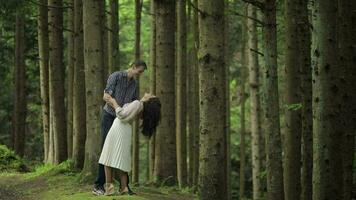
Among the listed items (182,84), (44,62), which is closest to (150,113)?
(182,84)

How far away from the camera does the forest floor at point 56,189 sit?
32.7 ft

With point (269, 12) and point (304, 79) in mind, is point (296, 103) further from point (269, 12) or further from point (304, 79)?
point (269, 12)

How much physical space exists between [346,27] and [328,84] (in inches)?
101

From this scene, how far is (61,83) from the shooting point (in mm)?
16312

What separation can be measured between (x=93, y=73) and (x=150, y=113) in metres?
2.01

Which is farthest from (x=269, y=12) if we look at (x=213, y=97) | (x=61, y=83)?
(x=61, y=83)

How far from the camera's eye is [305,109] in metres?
10.4

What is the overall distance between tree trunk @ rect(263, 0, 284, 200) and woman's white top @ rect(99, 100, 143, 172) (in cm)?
190

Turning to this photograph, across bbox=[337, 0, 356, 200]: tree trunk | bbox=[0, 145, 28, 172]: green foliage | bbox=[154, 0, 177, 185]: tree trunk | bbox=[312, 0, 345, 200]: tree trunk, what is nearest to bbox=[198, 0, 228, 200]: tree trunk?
bbox=[312, 0, 345, 200]: tree trunk

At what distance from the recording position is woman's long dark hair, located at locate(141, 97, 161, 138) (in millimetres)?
9289

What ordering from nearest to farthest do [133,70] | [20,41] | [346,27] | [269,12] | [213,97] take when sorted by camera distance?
[213,97]
[269,12]
[133,70]
[346,27]
[20,41]

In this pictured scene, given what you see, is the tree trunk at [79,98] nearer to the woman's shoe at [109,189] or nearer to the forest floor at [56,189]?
the forest floor at [56,189]

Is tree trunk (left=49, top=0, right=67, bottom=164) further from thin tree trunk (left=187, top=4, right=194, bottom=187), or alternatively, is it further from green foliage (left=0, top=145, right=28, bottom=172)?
thin tree trunk (left=187, top=4, right=194, bottom=187)

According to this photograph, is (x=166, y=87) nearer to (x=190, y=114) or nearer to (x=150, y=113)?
(x=150, y=113)
